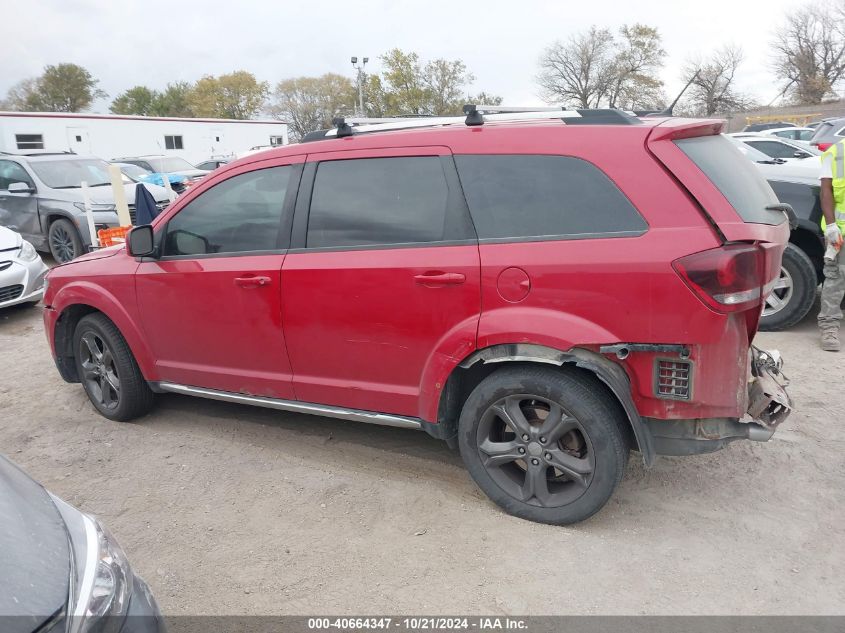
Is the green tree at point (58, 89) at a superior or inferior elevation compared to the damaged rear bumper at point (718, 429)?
superior

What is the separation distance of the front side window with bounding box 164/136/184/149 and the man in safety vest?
29359 millimetres

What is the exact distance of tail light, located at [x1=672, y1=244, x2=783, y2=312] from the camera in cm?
258

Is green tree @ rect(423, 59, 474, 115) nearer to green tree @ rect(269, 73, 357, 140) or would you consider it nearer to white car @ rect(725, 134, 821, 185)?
green tree @ rect(269, 73, 357, 140)

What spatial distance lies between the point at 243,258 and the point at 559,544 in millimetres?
2298

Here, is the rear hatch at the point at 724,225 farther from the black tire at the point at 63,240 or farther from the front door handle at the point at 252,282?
the black tire at the point at 63,240

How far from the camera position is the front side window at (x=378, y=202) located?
3170 millimetres

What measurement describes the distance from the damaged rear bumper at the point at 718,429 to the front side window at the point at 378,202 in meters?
1.38

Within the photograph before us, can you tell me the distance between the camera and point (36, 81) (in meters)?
60.0

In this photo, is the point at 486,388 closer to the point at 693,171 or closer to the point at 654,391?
the point at 654,391

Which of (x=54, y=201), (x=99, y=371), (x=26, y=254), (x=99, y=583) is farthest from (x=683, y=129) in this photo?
(x=54, y=201)

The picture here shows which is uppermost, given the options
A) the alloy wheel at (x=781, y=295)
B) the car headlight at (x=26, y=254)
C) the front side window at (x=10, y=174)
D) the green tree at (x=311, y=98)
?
the green tree at (x=311, y=98)

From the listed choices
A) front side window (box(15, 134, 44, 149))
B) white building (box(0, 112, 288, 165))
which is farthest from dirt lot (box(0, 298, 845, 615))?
white building (box(0, 112, 288, 165))

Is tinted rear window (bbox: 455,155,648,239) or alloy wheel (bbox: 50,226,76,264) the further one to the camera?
→ alloy wheel (bbox: 50,226,76,264)

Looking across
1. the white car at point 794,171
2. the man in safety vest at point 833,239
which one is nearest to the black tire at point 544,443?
the man in safety vest at point 833,239
